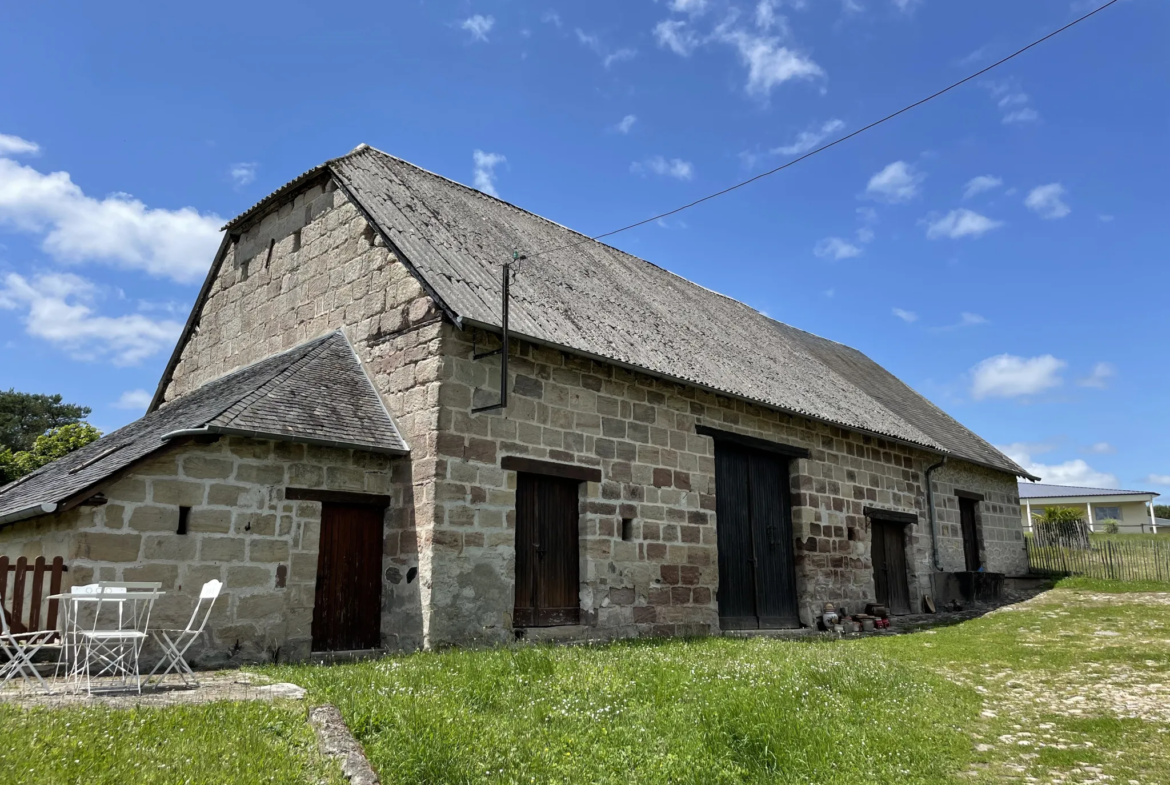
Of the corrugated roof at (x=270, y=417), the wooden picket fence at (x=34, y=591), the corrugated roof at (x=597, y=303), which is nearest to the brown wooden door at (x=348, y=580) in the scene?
the corrugated roof at (x=270, y=417)

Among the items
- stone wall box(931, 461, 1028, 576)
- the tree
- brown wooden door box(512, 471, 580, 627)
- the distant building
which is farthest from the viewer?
the distant building

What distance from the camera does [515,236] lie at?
496 inches

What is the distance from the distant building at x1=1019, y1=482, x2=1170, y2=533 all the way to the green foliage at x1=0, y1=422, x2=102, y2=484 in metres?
38.5

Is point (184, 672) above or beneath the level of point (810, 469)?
beneath

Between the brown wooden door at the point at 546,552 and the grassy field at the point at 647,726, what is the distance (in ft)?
3.94

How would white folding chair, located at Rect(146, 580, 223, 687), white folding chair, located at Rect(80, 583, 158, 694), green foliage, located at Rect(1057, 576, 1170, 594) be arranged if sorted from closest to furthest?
white folding chair, located at Rect(146, 580, 223, 687) → white folding chair, located at Rect(80, 583, 158, 694) → green foliage, located at Rect(1057, 576, 1170, 594)

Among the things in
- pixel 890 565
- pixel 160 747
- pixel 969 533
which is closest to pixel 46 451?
pixel 890 565

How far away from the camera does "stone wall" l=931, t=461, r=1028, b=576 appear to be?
16547mm

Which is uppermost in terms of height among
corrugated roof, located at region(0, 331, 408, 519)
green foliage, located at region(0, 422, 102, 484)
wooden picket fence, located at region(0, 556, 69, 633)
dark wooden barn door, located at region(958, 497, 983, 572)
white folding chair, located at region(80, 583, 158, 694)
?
green foliage, located at region(0, 422, 102, 484)

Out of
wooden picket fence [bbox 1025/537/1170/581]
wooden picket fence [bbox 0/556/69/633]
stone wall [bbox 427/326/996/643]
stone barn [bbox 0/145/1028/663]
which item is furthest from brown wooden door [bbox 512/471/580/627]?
wooden picket fence [bbox 1025/537/1170/581]

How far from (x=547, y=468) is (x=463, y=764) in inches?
199

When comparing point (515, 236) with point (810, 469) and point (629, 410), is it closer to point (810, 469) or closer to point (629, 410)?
point (629, 410)

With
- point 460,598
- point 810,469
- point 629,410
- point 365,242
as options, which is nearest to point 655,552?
point 629,410

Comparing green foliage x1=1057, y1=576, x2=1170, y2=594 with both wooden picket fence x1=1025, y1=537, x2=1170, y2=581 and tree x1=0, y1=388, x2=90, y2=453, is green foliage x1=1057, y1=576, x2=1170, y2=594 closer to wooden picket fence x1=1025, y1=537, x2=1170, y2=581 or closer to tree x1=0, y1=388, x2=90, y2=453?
wooden picket fence x1=1025, y1=537, x2=1170, y2=581
